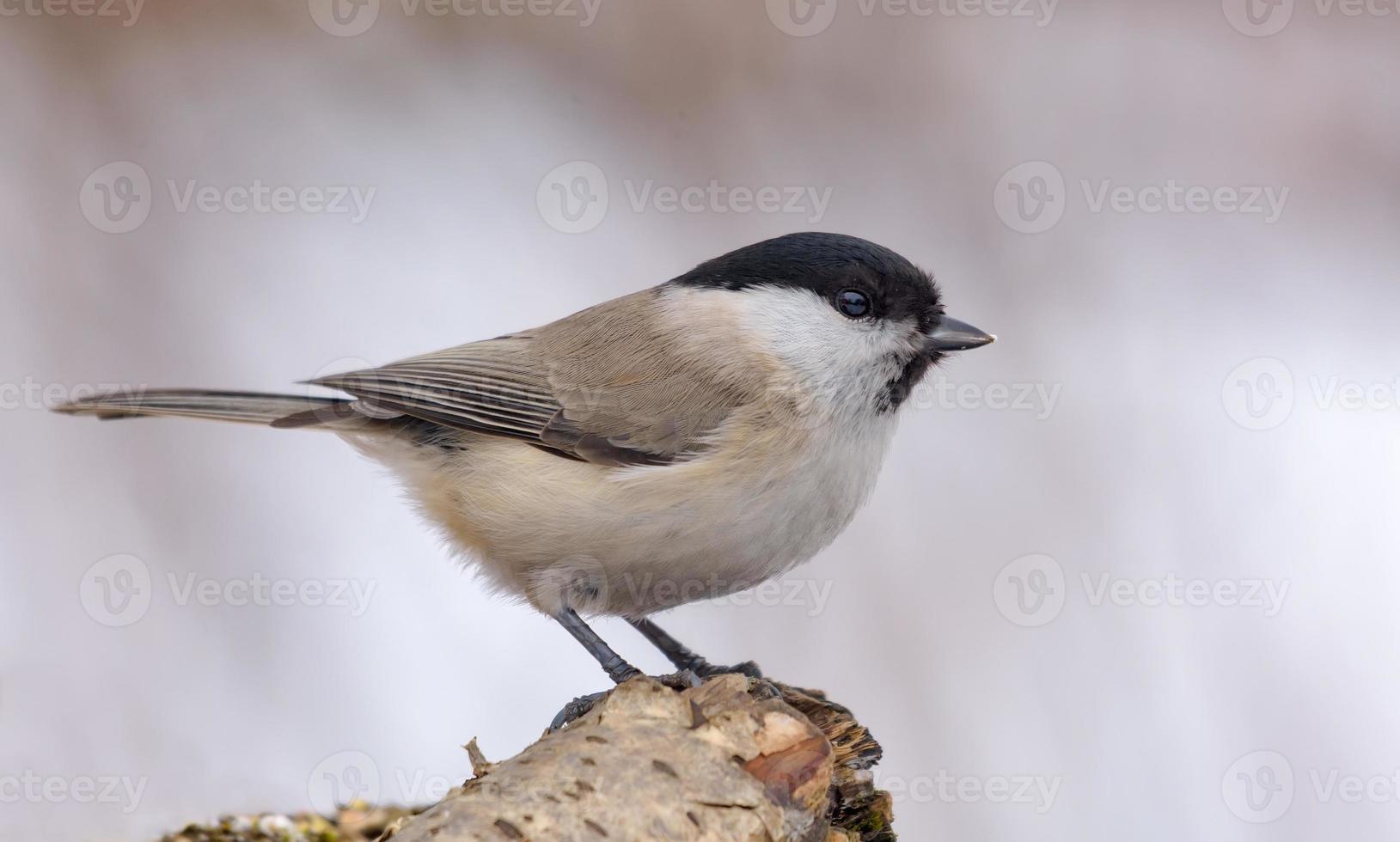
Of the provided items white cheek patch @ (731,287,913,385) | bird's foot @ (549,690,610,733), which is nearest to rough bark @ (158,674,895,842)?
bird's foot @ (549,690,610,733)

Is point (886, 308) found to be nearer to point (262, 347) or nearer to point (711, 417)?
point (711, 417)

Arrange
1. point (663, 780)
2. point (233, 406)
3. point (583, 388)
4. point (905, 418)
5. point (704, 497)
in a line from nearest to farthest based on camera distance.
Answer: point (663, 780) → point (704, 497) → point (583, 388) → point (233, 406) → point (905, 418)

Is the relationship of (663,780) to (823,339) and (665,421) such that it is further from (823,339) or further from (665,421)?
(823,339)

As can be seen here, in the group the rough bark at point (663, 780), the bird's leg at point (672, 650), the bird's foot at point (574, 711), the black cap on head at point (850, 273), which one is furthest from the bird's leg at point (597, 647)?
the black cap on head at point (850, 273)

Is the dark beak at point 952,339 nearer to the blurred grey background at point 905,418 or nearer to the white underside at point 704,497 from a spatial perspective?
the white underside at point 704,497

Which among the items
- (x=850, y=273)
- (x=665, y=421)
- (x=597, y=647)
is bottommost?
(x=597, y=647)

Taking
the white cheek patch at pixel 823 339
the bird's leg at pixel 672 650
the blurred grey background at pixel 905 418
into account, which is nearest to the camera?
the white cheek patch at pixel 823 339

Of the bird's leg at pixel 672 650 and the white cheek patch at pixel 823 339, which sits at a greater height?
the white cheek patch at pixel 823 339

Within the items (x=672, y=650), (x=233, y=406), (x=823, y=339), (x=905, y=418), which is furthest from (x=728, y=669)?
(x=905, y=418)

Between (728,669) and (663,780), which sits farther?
(728,669)
